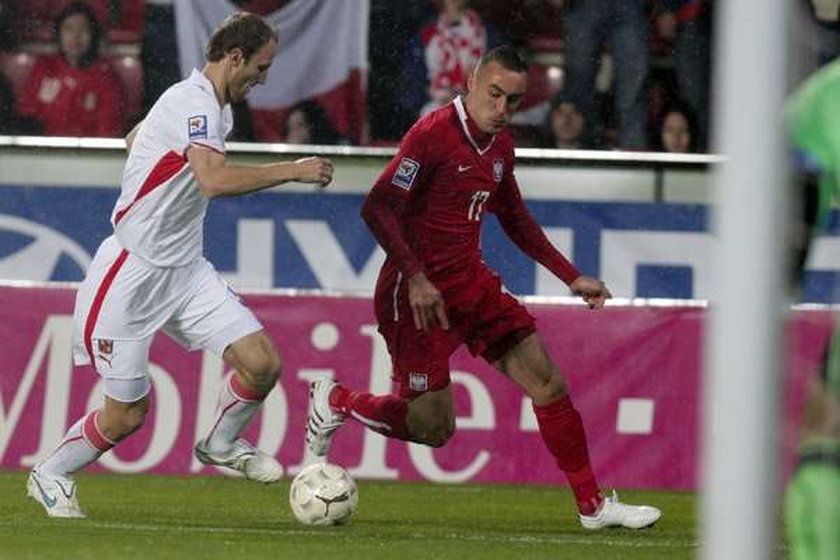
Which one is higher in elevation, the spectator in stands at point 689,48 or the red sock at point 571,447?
the spectator in stands at point 689,48

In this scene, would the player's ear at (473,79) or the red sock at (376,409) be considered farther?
the red sock at (376,409)

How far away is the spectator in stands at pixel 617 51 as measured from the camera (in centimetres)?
1302

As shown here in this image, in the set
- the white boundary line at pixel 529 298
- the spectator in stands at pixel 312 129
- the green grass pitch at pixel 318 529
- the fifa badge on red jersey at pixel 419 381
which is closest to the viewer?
the green grass pitch at pixel 318 529

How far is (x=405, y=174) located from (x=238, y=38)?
0.86 metres

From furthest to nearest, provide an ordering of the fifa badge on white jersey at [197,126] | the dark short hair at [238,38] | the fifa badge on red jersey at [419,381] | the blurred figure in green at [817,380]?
the fifa badge on red jersey at [419,381] < the dark short hair at [238,38] < the fifa badge on white jersey at [197,126] < the blurred figure in green at [817,380]

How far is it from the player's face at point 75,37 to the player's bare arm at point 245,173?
4.74 m

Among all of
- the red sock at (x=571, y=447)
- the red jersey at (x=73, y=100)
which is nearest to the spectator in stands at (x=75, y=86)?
the red jersey at (x=73, y=100)

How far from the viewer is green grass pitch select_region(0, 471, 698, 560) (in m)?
7.87

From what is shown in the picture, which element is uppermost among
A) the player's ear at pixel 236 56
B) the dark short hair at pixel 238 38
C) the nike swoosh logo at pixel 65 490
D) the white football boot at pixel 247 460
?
the dark short hair at pixel 238 38

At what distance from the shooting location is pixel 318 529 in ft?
28.4

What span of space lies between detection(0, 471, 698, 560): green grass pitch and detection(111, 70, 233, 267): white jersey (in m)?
1.06

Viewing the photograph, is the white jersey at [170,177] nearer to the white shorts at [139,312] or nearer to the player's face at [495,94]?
the white shorts at [139,312]

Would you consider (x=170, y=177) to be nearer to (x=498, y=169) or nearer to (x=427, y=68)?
(x=498, y=169)

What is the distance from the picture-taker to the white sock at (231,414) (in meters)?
9.06
